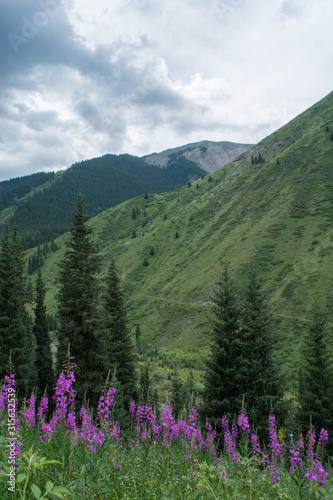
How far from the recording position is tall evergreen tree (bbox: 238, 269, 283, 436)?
1973cm

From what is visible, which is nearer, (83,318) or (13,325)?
(83,318)

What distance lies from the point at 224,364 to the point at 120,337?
10.5 m

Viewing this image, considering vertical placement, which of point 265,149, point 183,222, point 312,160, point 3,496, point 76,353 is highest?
point 265,149

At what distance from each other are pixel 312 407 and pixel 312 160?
442 ft

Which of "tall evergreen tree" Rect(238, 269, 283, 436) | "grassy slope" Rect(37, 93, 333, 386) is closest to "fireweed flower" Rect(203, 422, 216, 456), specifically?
"tall evergreen tree" Rect(238, 269, 283, 436)

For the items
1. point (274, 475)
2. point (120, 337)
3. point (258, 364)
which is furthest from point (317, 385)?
point (274, 475)

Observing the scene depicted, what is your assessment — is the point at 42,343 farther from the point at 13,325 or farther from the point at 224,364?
the point at 224,364

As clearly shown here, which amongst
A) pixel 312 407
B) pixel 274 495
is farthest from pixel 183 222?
pixel 274 495

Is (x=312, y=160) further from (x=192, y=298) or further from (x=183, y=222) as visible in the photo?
(x=192, y=298)

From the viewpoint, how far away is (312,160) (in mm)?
132375

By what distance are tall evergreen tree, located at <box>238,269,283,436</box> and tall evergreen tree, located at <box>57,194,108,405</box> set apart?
10.7 metres

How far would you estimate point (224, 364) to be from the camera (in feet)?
73.6

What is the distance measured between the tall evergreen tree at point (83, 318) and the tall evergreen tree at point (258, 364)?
35.1 ft

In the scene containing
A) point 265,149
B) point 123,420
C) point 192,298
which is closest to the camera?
point 123,420
